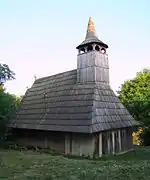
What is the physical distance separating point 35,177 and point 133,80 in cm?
2284

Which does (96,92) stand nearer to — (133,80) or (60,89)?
(60,89)

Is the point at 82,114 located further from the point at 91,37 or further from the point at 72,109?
the point at 91,37

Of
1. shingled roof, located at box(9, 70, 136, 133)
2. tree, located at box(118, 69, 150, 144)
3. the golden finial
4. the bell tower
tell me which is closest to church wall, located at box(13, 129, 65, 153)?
shingled roof, located at box(9, 70, 136, 133)

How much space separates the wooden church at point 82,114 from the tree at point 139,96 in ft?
21.1

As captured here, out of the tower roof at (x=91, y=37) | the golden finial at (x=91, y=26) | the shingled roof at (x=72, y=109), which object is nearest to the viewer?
the shingled roof at (x=72, y=109)

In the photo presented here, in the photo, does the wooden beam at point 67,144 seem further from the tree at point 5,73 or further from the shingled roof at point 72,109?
the tree at point 5,73

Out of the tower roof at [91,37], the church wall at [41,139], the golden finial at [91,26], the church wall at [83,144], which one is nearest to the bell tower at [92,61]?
the tower roof at [91,37]

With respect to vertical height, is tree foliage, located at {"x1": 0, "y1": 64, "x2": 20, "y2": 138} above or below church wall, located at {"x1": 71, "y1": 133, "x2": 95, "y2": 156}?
above

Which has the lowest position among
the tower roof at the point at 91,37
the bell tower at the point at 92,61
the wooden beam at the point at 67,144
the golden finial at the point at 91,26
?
the wooden beam at the point at 67,144

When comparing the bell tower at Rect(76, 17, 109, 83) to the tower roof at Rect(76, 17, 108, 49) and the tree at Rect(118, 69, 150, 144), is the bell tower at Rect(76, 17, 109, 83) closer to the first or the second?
the tower roof at Rect(76, 17, 108, 49)

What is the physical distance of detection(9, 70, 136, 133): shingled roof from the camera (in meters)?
12.3

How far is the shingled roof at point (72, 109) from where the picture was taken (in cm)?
1230

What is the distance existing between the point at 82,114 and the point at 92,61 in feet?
15.2

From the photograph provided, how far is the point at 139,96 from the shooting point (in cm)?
2391
